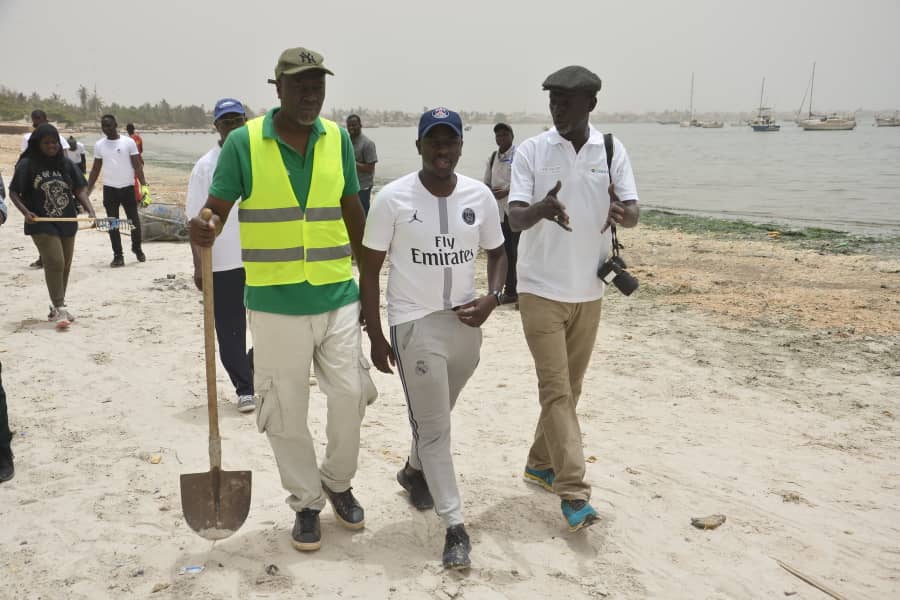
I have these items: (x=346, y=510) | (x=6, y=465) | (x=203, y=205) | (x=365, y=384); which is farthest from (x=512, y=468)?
(x=6, y=465)

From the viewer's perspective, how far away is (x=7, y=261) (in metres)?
10.9

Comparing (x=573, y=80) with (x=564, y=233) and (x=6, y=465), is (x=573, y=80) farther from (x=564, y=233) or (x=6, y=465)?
(x=6, y=465)

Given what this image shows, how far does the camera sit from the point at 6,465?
439cm

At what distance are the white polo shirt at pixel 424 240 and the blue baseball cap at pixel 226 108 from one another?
2.32 m

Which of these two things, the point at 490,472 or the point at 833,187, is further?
the point at 833,187

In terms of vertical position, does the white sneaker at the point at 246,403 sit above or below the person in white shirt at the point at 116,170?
below

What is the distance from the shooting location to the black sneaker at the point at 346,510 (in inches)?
149

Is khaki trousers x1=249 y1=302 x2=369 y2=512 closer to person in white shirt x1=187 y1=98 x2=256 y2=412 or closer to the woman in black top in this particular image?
person in white shirt x1=187 y1=98 x2=256 y2=412

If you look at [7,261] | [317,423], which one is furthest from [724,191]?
[317,423]

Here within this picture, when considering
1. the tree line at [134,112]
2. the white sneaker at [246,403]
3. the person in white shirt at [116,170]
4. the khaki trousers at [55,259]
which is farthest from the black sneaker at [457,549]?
the tree line at [134,112]

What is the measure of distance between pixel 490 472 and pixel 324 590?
5.05ft

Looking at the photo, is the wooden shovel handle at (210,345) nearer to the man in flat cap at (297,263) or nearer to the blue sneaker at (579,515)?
the man in flat cap at (297,263)

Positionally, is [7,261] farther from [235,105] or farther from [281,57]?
[281,57]

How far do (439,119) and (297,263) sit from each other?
0.89 m
